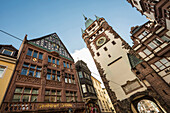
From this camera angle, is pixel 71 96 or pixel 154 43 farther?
pixel 71 96

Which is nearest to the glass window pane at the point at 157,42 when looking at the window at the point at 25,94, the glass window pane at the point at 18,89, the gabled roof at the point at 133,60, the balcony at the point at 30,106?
the gabled roof at the point at 133,60

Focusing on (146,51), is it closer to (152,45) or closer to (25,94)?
(152,45)

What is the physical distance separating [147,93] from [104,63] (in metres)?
8.50

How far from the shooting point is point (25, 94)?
938 cm

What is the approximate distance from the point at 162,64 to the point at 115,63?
661 cm

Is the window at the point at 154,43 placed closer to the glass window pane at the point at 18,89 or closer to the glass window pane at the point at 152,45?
the glass window pane at the point at 152,45

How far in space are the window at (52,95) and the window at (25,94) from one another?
135 centimetres

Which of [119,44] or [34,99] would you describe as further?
[119,44]

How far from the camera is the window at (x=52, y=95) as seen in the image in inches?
426

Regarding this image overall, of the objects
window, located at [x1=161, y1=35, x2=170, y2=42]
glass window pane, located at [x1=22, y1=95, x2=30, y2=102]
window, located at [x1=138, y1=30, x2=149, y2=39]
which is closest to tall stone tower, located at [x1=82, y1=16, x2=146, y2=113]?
window, located at [x1=138, y1=30, x2=149, y2=39]

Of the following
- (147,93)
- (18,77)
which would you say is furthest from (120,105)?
(18,77)

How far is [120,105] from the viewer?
12.7 m

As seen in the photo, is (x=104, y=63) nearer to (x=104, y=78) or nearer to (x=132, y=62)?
(x=104, y=78)

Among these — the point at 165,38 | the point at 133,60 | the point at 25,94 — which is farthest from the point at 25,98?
the point at 165,38
